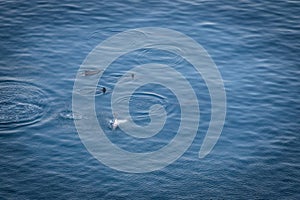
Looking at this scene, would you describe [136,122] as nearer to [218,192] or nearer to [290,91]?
[218,192]

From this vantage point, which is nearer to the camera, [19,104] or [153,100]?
[19,104]

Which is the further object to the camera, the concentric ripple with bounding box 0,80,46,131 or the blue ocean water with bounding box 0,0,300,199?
the concentric ripple with bounding box 0,80,46,131

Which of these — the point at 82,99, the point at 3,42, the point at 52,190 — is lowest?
the point at 52,190

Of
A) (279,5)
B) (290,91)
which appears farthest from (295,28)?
(290,91)

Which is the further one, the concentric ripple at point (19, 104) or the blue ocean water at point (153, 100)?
the concentric ripple at point (19, 104)
